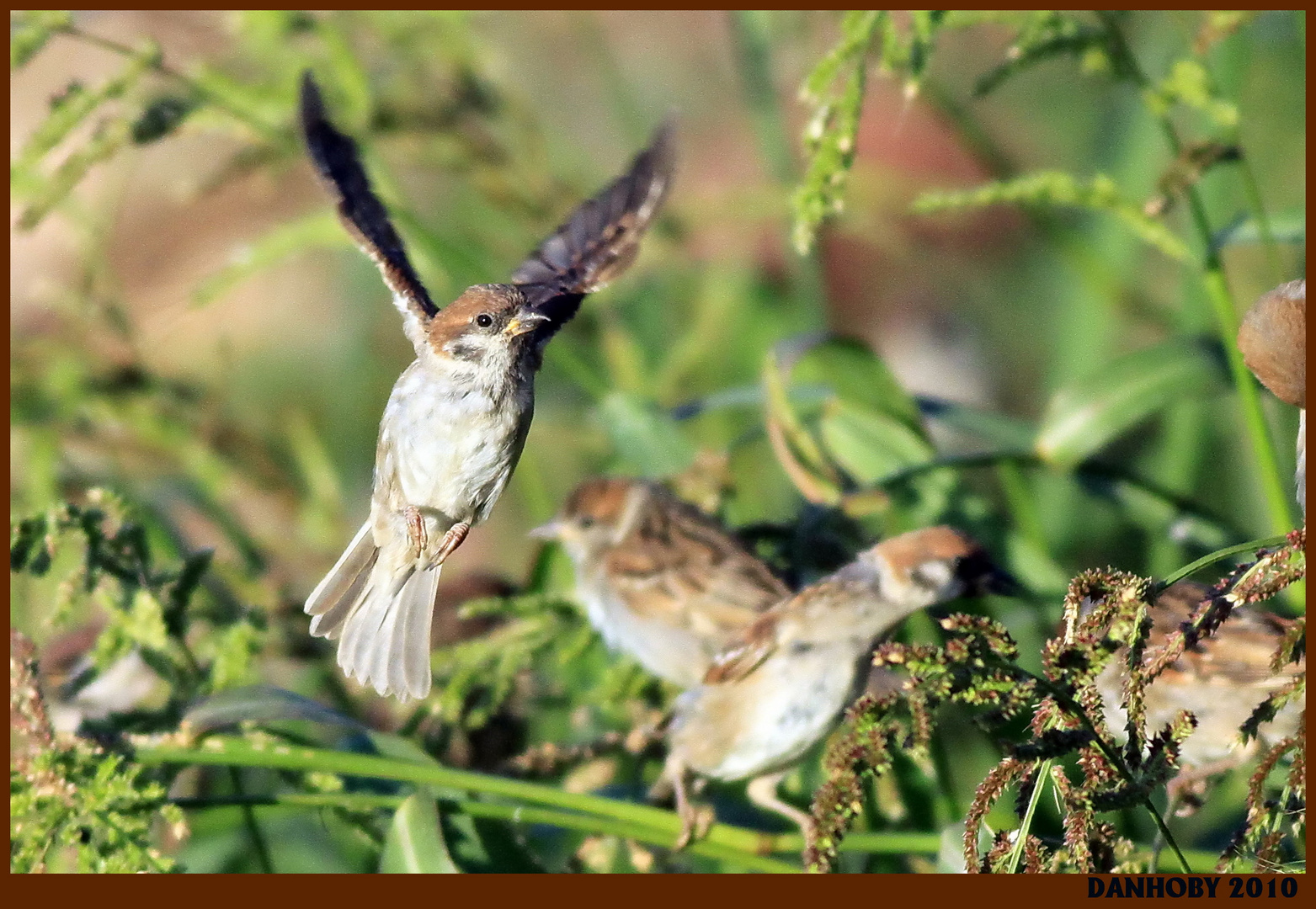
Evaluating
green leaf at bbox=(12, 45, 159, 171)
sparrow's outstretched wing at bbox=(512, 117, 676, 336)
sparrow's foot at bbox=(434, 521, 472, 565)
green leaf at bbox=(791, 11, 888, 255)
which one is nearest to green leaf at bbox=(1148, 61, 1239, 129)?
green leaf at bbox=(791, 11, 888, 255)

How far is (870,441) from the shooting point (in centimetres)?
315

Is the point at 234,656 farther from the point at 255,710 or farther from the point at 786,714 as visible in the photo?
the point at 786,714

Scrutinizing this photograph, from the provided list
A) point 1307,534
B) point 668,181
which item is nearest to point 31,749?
point 668,181

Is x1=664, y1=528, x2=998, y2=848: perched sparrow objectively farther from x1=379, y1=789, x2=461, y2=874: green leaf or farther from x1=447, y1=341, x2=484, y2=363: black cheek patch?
x1=447, y1=341, x2=484, y2=363: black cheek patch

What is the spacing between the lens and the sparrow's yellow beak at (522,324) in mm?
1828

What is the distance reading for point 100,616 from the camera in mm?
3668

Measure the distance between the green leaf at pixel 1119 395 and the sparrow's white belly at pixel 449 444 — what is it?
4.63 ft

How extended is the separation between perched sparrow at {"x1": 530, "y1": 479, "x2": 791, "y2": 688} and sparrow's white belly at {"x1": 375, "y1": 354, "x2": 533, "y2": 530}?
1.24m

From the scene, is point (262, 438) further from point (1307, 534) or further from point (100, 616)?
point (1307, 534)

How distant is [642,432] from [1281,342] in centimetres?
185
